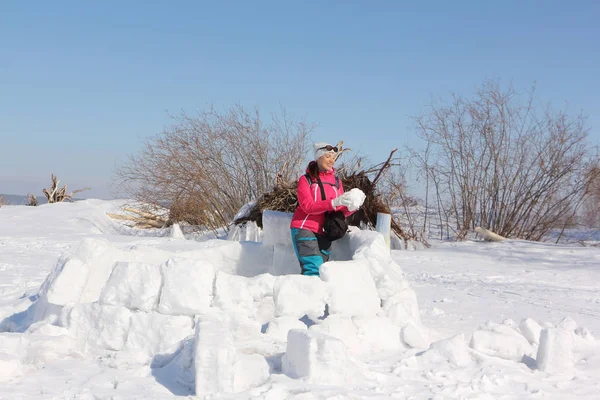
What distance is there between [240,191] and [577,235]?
25.0 ft

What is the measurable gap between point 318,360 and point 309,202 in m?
1.87

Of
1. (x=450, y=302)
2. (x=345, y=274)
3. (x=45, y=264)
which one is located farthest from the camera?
(x=45, y=264)

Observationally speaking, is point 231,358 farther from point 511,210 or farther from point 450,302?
point 511,210

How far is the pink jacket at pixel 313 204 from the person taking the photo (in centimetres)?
459

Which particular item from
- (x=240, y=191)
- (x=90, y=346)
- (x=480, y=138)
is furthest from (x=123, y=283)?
(x=480, y=138)

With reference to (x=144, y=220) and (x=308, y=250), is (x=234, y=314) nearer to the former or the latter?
(x=308, y=250)

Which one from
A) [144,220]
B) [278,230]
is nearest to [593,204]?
[278,230]

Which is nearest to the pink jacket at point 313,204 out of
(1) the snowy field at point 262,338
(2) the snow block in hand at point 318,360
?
(1) the snowy field at point 262,338

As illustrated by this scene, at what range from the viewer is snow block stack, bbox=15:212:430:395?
294cm

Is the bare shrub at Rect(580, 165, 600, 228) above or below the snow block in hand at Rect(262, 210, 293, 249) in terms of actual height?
above

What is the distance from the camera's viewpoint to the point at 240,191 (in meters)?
11.8

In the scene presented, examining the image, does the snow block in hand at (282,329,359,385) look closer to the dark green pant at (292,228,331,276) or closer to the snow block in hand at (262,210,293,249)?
the dark green pant at (292,228,331,276)

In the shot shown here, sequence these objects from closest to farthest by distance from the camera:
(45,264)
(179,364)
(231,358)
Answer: (231,358)
(179,364)
(45,264)

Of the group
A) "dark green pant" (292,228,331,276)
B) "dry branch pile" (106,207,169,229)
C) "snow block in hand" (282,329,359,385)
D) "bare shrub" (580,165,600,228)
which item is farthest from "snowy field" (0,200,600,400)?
"dry branch pile" (106,207,169,229)
